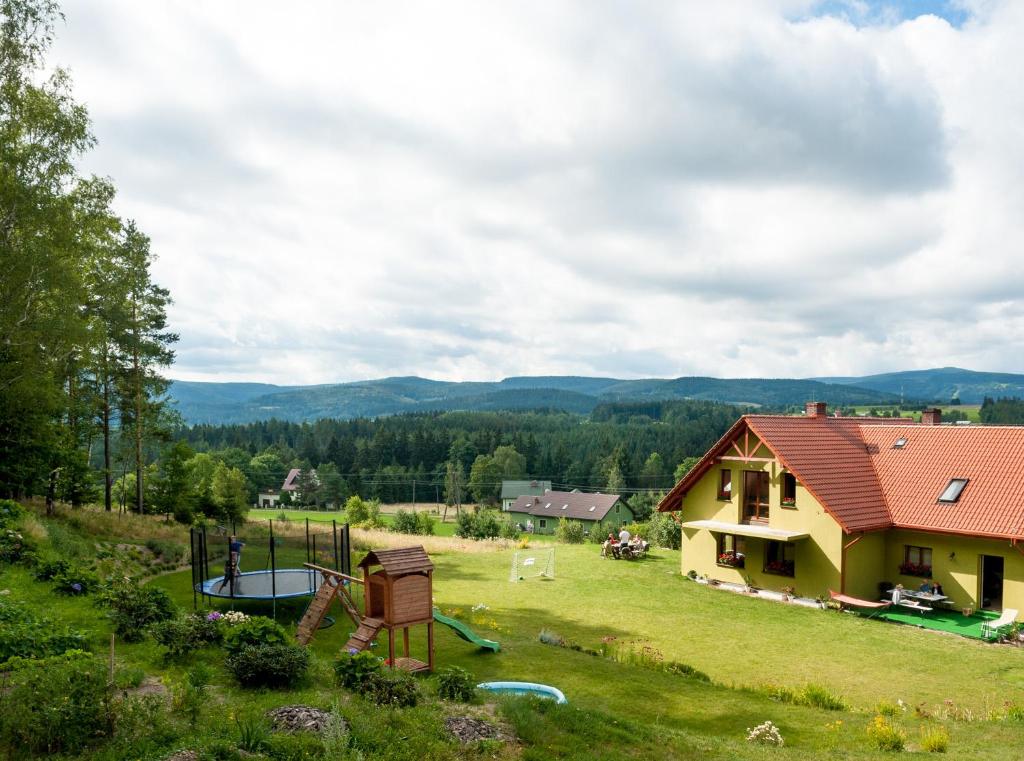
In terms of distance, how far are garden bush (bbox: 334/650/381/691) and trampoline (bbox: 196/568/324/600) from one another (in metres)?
6.73

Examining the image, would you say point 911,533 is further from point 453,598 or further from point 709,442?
point 709,442

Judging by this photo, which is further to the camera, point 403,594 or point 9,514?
point 9,514

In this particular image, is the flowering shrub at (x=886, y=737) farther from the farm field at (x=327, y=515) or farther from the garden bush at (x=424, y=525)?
the farm field at (x=327, y=515)

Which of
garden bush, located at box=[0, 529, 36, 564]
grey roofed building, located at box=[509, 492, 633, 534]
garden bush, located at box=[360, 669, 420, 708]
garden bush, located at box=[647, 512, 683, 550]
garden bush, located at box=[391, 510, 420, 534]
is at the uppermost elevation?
garden bush, located at box=[0, 529, 36, 564]

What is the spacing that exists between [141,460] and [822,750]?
98.6 ft

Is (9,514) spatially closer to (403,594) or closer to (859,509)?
(403,594)

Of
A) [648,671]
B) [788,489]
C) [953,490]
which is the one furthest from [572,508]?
[648,671]

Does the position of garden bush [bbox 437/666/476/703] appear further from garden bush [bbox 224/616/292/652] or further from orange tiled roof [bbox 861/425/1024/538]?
orange tiled roof [bbox 861/425/1024/538]

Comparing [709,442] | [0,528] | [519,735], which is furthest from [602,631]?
[709,442]

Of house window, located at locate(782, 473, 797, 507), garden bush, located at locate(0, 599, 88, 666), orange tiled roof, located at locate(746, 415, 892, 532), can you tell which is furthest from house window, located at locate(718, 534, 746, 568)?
garden bush, located at locate(0, 599, 88, 666)

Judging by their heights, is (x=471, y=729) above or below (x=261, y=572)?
above

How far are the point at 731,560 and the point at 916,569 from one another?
560 centimetres

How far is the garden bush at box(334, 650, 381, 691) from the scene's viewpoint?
9250 mm

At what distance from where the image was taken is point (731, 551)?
23.2 m
